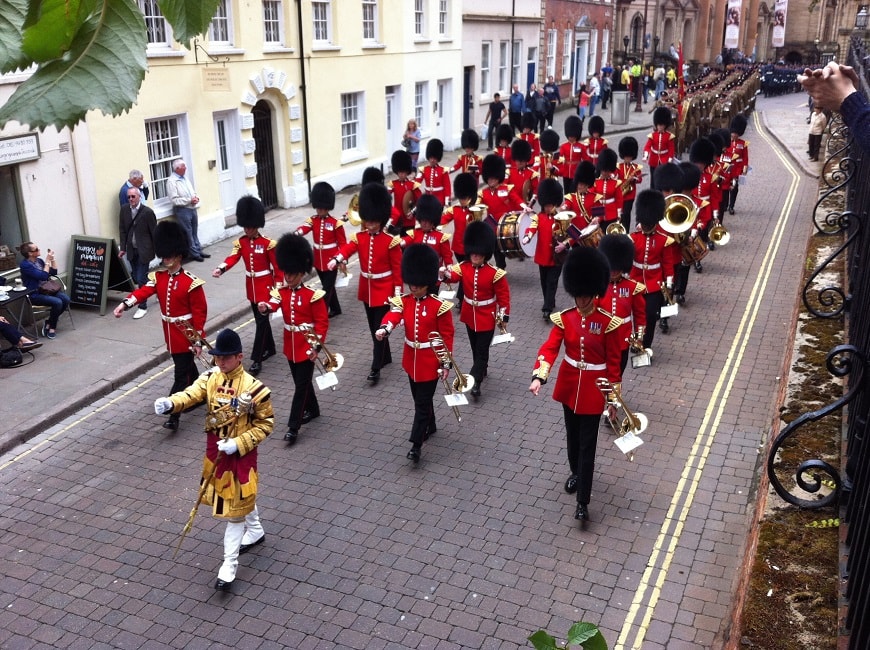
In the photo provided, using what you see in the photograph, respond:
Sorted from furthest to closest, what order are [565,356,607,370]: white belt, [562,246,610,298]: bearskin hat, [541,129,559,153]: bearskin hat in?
1. [541,129,559,153]: bearskin hat
2. [565,356,607,370]: white belt
3. [562,246,610,298]: bearskin hat

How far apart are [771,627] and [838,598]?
419 millimetres

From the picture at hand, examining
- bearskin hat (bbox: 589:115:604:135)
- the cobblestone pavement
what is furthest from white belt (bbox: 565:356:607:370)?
bearskin hat (bbox: 589:115:604:135)

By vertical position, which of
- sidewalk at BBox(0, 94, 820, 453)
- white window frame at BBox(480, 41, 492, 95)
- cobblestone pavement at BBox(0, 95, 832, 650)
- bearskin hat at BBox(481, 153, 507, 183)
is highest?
white window frame at BBox(480, 41, 492, 95)

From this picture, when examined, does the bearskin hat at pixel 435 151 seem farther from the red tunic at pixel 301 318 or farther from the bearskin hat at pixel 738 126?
the red tunic at pixel 301 318

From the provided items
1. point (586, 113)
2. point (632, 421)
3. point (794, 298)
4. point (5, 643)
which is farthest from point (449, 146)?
point (5, 643)

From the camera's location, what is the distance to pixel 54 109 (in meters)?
0.95

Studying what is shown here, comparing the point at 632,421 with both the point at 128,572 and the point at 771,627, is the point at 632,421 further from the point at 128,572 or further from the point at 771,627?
the point at 128,572

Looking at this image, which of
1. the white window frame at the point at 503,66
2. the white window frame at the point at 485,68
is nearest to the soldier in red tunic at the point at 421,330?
the white window frame at the point at 485,68

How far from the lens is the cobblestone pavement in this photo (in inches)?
233

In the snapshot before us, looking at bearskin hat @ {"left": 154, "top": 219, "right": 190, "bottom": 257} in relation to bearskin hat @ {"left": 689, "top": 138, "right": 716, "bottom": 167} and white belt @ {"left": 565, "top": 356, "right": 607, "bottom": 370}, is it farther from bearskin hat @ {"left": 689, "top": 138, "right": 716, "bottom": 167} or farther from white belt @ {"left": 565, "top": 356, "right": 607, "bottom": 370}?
bearskin hat @ {"left": 689, "top": 138, "right": 716, "bottom": 167}

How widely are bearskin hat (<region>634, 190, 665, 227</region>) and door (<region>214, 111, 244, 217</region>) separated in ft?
28.9

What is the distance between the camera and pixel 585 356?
686 centimetres

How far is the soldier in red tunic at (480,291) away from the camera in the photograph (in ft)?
30.2

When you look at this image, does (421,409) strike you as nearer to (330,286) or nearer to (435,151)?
(330,286)
